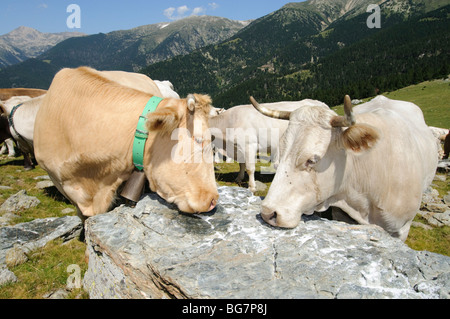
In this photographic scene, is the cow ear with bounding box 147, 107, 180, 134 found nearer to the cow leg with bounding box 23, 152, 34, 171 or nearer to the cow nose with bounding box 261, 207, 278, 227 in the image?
the cow nose with bounding box 261, 207, 278, 227

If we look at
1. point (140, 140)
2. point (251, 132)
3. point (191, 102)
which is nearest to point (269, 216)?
point (191, 102)

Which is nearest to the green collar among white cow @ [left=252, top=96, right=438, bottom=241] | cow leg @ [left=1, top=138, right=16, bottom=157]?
white cow @ [left=252, top=96, right=438, bottom=241]

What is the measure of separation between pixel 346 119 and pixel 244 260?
1.85m

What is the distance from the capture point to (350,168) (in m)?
3.66

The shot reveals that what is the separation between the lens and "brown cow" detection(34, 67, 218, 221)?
125 inches

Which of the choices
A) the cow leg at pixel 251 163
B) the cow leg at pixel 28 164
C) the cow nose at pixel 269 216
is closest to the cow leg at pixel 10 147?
the cow leg at pixel 28 164

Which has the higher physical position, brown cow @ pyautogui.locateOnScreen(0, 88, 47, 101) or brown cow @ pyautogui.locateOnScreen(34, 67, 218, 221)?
brown cow @ pyautogui.locateOnScreen(0, 88, 47, 101)

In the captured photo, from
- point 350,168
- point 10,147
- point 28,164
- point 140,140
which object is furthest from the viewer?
point 10,147

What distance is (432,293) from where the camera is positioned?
6.62ft

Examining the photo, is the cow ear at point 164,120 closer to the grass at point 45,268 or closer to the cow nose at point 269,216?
the cow nose at point 269,216

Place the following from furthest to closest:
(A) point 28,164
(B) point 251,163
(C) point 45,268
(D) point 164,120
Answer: (A) point 28,164 < (B) point 251,163 < (C) point 45,268 < (D) point 164,120

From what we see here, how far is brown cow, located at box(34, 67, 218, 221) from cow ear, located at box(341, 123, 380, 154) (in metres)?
1.62

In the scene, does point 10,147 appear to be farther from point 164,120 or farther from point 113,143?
point 164,120

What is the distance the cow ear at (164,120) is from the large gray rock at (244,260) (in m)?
1.08
